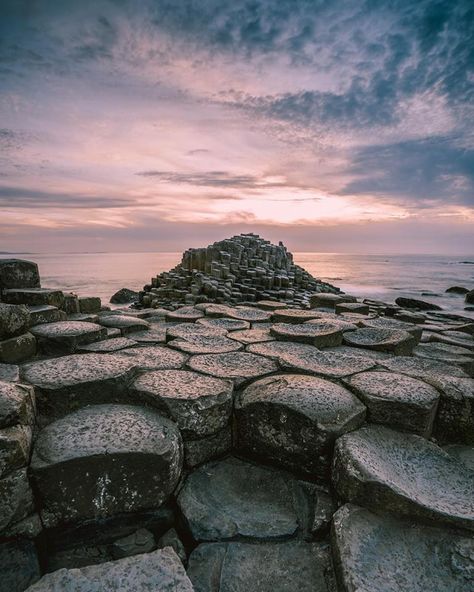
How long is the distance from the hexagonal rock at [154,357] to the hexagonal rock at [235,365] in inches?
4.5

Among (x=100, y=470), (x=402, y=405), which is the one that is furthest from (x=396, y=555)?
(x=100, y=470)

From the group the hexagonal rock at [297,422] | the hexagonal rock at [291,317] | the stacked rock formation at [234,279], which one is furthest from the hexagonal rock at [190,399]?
the stacked rock formation at [234,279]

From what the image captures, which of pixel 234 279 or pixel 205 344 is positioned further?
pixel 234 279

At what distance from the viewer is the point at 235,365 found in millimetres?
2471

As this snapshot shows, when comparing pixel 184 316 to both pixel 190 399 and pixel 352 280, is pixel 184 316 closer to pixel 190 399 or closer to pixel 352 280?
pixel 190 399

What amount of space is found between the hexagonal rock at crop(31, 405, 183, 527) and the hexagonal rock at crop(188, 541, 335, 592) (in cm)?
32

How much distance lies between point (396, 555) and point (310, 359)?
1.48 m

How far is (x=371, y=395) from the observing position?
1957 mm

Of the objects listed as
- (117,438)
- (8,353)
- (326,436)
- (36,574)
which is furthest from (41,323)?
(326,436)

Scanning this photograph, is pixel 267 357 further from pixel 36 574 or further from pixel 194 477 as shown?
pixel 36 574

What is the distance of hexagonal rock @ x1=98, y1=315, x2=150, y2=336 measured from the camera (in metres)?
3.32

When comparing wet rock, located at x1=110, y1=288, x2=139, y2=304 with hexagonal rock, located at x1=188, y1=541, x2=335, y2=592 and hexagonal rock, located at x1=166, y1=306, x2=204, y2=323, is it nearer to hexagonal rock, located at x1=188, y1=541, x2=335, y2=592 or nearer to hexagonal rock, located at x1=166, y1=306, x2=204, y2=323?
hexagonal rock, located at x1=166, y1=306, x2=204, y2=323

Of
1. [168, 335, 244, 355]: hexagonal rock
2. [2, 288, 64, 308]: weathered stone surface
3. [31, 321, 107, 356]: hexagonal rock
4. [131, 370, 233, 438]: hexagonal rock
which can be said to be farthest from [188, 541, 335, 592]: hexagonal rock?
[2, 288, 64, 308]: weathered stone surface

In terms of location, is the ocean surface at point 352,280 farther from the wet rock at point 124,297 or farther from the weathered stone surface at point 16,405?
the weathered stone surface at point 16,405
